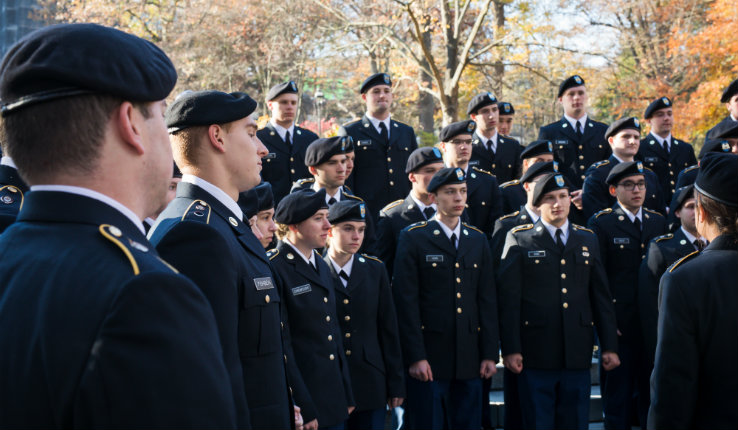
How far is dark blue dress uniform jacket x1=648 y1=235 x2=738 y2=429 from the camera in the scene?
8.53ft

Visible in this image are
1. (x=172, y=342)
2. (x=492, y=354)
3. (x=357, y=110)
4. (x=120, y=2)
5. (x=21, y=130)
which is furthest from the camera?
(x=357, y=110)

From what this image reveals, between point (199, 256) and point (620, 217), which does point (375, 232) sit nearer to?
point (620, 217)

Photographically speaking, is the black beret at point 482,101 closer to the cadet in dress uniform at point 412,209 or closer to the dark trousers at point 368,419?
the cadet in dress uniform at point 412,209

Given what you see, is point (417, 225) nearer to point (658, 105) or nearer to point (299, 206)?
point (299, 206)

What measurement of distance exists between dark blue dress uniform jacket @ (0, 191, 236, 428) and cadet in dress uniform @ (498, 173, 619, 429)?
497cm

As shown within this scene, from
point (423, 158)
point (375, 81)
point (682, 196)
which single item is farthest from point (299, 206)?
point (682, 196)

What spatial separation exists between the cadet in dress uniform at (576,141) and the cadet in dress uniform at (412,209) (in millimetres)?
2042

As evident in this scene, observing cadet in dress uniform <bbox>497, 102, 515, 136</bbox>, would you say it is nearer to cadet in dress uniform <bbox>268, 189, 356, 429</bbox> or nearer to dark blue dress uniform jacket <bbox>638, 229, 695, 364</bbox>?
dark blue dress uniform jacket <bbox>638, 229, 695, 364</bbox>

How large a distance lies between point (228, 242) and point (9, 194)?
71.8 inches

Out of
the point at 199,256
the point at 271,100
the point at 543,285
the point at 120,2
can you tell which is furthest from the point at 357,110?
the point at 199,256

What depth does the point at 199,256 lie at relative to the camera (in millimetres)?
2102

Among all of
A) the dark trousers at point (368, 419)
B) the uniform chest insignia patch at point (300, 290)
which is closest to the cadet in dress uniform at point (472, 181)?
the dark trousers at point (368, 419)

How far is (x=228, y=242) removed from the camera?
7.23 feet

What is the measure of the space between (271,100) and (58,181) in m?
6.40
